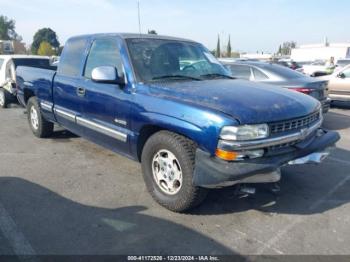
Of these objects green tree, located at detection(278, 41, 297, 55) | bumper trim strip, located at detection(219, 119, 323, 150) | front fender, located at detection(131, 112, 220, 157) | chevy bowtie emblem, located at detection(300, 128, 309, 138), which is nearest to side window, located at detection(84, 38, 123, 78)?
front fender, located at detection(131, 112, 220, 157)

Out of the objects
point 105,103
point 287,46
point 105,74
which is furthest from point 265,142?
point 287,46

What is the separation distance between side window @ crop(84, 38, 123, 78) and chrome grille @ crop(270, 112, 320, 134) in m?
1.99

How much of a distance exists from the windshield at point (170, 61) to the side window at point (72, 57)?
115 centimetres

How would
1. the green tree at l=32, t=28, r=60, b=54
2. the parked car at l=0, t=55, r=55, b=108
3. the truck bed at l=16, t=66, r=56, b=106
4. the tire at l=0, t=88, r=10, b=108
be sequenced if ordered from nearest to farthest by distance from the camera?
the truck bed at l=16, t=66, r=56, b=106 → the parked car at l=0, t=55, r=55, b=108 → the tire at l=0, t=88, r=10, b=108 → the green tree at l=32, t=28, r=60, b=54

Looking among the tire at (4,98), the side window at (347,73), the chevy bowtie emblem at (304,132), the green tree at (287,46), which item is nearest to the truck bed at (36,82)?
the tire at (4,98)

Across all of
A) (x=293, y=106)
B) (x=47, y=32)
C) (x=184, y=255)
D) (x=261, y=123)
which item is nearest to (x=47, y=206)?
(x=184, y=255)

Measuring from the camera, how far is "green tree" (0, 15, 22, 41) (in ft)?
351

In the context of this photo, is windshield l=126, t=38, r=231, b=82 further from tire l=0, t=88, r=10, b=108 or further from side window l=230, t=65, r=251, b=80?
tire l=0, t=88, r=10, b=108

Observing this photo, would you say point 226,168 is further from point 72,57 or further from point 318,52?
point 318,52

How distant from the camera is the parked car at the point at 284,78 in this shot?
26.5 ft

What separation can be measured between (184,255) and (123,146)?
1.75 meters

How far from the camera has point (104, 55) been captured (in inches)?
189

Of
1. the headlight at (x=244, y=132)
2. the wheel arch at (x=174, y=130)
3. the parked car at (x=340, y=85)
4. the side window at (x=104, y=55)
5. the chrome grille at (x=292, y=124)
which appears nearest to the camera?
the headlight at (x=244, y=132)

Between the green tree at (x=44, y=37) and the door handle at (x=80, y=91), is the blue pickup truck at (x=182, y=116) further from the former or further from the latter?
the green tree at (x=44, y=37)
